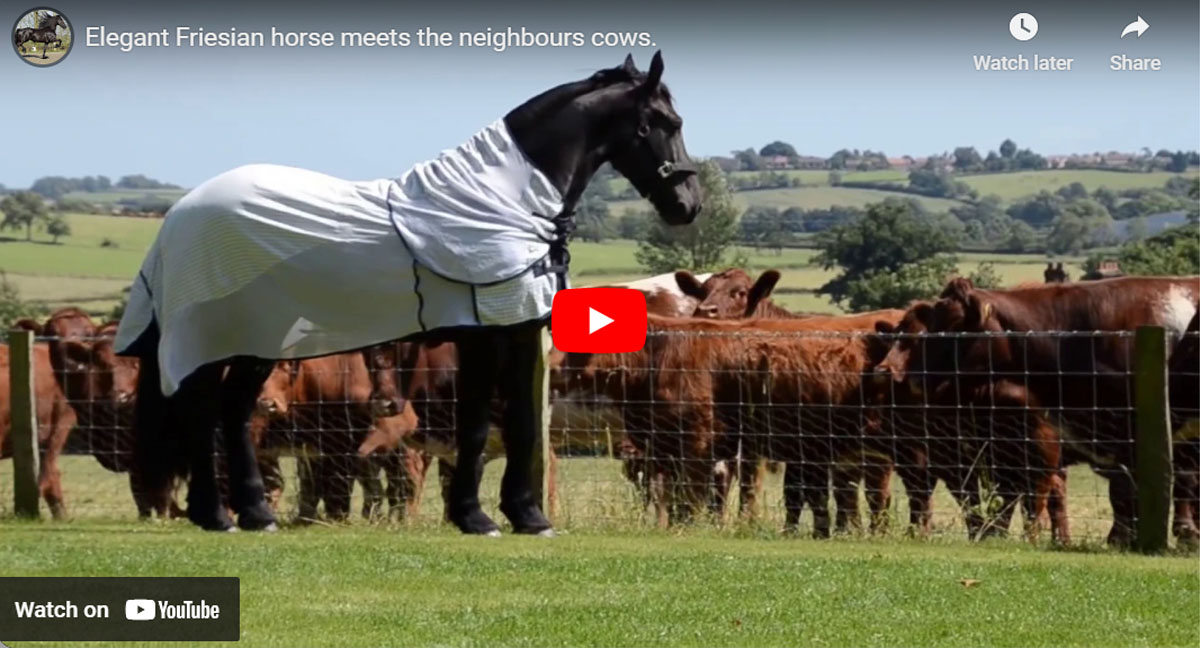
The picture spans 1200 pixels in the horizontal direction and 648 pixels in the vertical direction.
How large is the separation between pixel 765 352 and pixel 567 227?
429 centimetres

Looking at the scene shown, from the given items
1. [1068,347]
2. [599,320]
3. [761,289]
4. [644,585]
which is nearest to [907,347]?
[1068,347]

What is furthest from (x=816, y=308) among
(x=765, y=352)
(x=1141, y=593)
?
(x=1141, y=593)

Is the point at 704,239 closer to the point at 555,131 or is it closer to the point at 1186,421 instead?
the point at 1186,421

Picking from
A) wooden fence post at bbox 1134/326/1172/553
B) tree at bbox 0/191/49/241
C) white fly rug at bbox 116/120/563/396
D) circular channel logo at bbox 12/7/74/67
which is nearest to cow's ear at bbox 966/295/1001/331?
wooden fence post at bbox 1134/326/1172/553

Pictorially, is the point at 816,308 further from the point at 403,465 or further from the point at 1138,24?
the point at 1138,24

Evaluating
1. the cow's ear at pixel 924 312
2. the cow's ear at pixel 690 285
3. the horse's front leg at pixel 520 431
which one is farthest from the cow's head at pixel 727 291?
the horse's front leg at pixel 520 431

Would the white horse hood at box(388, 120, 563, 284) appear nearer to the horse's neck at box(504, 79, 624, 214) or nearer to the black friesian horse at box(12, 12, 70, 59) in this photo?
the horse's neck at box(504, 79, 624, 214)

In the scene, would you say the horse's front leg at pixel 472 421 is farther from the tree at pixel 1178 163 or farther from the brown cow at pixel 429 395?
the tree at pixel 1178 163

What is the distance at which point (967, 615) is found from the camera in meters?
7.96

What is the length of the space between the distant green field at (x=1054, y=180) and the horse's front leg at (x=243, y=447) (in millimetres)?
9165

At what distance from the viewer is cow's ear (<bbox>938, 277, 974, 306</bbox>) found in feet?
44.0

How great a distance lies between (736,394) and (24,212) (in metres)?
5.34

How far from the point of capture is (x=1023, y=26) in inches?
311

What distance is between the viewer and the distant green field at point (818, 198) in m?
15.1
